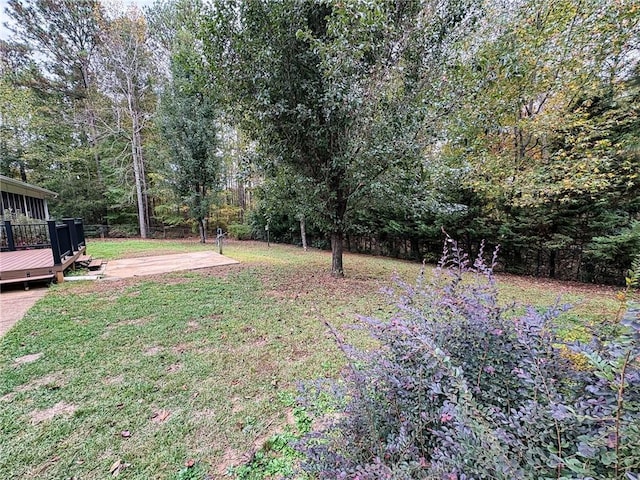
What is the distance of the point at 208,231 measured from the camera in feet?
58.5

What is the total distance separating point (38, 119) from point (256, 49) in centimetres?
1598

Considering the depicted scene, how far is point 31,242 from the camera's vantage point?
887cm

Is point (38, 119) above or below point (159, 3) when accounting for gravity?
below

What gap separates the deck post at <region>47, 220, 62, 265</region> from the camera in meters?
5.26

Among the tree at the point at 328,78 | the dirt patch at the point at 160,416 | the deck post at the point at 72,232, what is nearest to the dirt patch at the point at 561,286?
the tree at the point at 328,78

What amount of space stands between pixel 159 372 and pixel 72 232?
248 inches

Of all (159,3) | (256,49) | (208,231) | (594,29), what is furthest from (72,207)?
(594,29)

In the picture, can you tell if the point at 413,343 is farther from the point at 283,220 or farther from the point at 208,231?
the point at 208,231

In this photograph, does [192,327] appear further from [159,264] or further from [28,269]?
[159,264]

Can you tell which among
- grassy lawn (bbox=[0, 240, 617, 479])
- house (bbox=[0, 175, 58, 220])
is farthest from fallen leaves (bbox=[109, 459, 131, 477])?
house (bbox=[0, 175, 58, 220])

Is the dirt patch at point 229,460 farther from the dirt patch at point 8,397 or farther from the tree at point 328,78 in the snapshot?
the tree at point 328,78

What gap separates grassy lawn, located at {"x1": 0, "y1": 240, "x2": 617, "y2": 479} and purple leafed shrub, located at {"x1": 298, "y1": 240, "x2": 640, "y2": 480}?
27 cm

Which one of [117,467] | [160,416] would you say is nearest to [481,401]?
[117,467]

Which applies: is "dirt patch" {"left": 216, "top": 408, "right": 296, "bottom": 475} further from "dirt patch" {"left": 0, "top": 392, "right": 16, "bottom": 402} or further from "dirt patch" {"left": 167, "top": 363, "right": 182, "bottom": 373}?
"dirt patch" {"left": 0, "top": 392, "right": 16, "bottom": 402}
